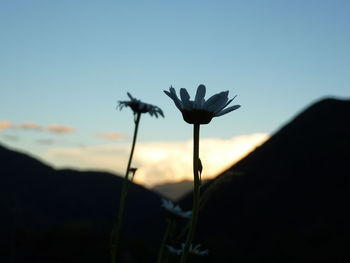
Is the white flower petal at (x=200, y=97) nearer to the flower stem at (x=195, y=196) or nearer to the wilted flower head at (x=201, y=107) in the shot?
the wilted flower head at (x=201, y=107)

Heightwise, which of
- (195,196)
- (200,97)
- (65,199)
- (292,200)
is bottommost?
(195,196)

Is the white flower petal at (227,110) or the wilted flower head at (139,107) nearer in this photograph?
the white flower petal at (227,110)

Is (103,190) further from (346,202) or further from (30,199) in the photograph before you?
(346,202)

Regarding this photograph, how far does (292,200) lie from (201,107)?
204 feet

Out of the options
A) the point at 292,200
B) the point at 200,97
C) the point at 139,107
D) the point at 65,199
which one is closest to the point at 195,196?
the point at 200,97

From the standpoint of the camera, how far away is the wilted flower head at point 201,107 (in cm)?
181

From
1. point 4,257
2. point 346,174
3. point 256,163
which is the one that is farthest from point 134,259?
point 256,163

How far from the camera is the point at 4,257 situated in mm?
45594

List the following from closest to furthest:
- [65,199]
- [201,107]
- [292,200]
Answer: [201,107] → [292,200] → [65,199]

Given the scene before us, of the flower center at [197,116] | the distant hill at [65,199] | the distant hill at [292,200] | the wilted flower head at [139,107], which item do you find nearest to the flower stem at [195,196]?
the flower center at [197,116]

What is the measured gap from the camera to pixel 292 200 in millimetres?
62062

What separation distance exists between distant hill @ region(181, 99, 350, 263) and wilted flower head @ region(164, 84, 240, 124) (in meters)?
42.9

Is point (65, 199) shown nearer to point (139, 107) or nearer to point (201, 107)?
point (139, 107)

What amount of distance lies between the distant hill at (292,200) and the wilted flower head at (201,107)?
141 feet
